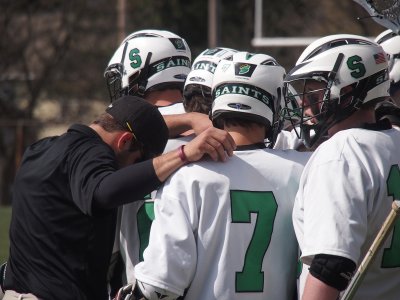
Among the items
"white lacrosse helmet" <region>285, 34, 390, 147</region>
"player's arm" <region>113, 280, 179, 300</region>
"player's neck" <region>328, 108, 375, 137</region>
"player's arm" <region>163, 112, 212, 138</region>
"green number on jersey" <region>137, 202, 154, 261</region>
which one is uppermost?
"white lacrosse helmet" <region>285, 34, 390, 147</region>

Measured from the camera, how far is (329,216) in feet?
11.2

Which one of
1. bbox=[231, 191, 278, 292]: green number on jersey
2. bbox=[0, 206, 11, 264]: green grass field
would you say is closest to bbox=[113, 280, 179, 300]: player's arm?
bbox=[231, 191, 278, 292]: green number on jersey

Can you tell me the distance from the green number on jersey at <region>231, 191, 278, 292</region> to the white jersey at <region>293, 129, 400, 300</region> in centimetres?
13

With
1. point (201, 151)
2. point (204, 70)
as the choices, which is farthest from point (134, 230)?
point (204, 70)

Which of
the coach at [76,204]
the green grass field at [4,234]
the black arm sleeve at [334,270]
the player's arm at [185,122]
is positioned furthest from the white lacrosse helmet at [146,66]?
the green grass field at [4,234]

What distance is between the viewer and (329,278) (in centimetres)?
338

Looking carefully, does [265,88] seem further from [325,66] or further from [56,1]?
[56,1]

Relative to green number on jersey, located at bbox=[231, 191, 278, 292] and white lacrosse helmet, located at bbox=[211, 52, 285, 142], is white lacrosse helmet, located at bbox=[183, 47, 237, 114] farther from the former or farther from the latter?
green number on jersey, located at bbox=[231, 191, 278, 292]

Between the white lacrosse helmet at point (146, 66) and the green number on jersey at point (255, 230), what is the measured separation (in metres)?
1.43

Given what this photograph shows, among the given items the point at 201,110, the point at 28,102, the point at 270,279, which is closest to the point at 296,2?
the point at 28,102

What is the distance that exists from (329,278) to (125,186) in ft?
2.90

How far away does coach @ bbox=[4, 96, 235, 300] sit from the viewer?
12.9 feet

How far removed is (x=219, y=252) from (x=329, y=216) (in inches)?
20.0

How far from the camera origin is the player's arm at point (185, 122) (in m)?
4.44
